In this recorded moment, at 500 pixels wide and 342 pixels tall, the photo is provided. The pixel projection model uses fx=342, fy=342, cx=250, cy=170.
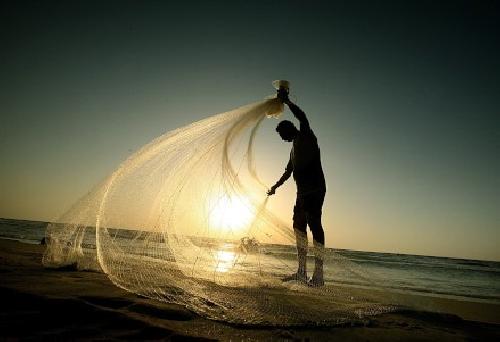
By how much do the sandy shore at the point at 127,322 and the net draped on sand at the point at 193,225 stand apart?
480 millimetres

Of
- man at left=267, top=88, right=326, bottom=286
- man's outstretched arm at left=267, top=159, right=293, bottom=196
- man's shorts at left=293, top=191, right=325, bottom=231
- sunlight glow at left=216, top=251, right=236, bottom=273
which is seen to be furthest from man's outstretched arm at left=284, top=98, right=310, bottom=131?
sunlight glow at left=216, top=251, right=236, bottom=273

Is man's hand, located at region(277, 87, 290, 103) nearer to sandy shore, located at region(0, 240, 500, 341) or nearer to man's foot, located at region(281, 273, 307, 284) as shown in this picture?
man's foot, located at region(281, 273, 307, 284)

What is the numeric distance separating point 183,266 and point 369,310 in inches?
86.0

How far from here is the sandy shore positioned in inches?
79.0

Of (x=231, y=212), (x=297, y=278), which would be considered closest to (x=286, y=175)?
(x=231, y=212)

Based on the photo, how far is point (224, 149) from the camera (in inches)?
187

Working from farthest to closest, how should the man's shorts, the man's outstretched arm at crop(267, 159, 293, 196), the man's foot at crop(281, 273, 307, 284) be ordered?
1. the man's outstretched arm at crop(267, 159, 293, 196)
2. the man's shorts
3. the man's foot at crop(281, 273, 307, 284)

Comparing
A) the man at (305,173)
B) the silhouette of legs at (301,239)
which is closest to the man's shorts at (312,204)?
the man at (305,173)

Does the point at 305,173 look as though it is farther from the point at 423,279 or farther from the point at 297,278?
the point at 423,279

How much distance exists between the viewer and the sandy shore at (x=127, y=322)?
6.58 ft

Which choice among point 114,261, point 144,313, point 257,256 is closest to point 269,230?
point 257,256

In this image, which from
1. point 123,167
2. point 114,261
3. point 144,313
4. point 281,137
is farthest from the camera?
point 281,137

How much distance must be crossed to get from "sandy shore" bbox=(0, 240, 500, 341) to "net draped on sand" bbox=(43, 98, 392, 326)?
48 centimetres

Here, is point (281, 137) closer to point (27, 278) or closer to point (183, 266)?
point (183, 266)
